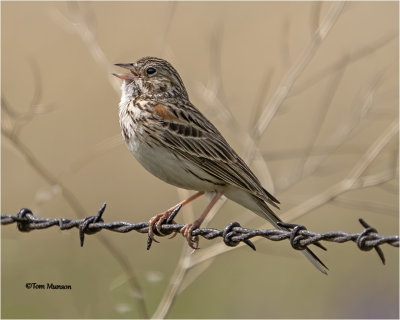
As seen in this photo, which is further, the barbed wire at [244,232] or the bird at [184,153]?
the bird at [184,153]

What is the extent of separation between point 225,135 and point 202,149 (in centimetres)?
675

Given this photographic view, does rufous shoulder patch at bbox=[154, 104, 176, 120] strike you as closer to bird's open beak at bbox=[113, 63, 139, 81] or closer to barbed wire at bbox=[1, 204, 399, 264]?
bird's open beak at bbox=[113, 63, 139, 81]

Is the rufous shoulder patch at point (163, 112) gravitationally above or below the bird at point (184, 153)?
above

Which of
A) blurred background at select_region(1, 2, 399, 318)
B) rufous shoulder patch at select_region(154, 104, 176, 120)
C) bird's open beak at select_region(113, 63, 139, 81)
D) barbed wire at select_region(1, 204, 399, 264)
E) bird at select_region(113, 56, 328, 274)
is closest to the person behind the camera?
barbed wire at select_region(1, 204, 399, 264)

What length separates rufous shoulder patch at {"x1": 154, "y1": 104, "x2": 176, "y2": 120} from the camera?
23.7 feet

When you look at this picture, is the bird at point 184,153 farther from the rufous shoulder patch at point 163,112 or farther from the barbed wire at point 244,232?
the barbed wire at point 244,232

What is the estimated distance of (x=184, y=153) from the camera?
7.11 metres

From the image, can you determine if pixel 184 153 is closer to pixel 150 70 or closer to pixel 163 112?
pixel 163 112

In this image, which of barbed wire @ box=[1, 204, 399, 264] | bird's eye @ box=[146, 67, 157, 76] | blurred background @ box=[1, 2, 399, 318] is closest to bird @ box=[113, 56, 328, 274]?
bird's eye @ box=[146, 67, 157, 76]

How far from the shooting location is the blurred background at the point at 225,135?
998cm

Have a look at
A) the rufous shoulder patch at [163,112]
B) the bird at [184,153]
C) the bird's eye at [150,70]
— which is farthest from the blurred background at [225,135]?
the rufous shoulder patch at [163,112]

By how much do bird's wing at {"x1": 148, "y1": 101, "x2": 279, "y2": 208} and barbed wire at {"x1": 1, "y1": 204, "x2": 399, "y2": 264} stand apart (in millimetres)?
804

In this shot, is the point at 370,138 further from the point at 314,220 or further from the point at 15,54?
the point at 15,54

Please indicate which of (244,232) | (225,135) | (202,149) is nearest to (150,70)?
(202,149)
